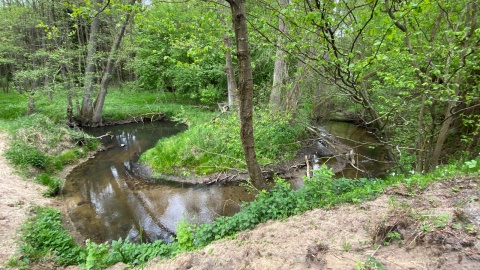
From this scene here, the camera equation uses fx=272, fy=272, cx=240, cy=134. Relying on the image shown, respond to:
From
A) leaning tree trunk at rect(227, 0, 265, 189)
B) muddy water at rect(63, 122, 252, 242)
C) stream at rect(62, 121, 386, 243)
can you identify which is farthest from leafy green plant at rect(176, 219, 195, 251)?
muddy water at rect(63, 122, 252, 242)

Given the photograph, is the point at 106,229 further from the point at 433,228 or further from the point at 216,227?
the point at 433,228

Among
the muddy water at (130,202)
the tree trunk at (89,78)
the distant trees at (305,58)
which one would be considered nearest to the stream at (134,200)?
the muddy water at (130,202)

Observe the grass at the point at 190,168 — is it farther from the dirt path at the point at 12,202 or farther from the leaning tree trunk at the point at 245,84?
the leaning tree trunk at the point at 245,84

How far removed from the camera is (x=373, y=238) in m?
3.15

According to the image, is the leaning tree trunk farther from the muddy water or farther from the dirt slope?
the muddy water

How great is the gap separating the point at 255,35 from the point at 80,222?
635cm

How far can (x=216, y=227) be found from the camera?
14.1 feet

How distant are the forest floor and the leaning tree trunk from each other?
3.55 ft

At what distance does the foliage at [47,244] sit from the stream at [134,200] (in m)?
0.93

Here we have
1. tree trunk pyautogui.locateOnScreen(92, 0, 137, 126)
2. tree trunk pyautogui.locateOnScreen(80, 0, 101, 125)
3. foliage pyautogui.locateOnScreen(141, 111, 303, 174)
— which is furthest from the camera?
tree trunk pyautogui.locateOnScreen(92, 0, 137, 126)

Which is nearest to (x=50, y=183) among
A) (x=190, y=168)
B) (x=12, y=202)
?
(x=12, y=202)

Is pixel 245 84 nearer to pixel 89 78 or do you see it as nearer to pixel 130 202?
pixel 130 202

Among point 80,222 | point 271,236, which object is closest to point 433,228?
Result: point 271,236

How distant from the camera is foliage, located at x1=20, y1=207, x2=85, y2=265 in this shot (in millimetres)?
4875
